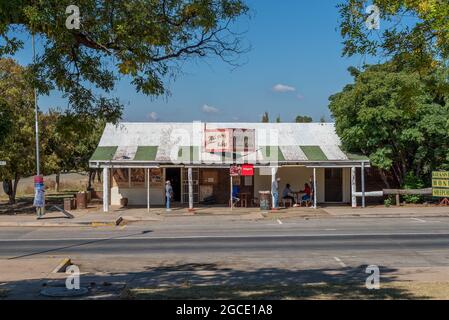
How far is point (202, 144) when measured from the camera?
31953 mm

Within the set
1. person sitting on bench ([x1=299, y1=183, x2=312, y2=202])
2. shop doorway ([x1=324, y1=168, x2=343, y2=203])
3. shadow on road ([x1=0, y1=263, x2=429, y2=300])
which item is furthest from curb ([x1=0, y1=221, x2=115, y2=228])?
shop doorway ([x1=324, y1=168, x2=343, y2=203])

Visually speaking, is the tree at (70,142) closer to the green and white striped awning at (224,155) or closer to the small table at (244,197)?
the green and white striped awning at (224,155)

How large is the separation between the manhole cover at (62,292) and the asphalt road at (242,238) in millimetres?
5822

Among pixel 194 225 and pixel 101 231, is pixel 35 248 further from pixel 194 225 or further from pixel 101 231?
pixel 194 225

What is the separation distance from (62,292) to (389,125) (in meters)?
23.1

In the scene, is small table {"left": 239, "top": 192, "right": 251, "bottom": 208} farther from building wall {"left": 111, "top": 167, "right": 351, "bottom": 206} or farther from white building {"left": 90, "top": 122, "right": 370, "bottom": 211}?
building wall {"left": 111, "top": 167, "right": 351, "bottom": 206}

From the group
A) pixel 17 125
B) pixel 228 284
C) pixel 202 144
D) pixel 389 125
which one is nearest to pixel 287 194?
pixel 202 144

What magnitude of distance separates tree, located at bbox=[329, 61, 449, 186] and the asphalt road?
5.95 metres

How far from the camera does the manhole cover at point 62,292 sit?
9.38 metres

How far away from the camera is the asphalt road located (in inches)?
642

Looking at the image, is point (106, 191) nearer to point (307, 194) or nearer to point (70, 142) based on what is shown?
point (70, 142)
